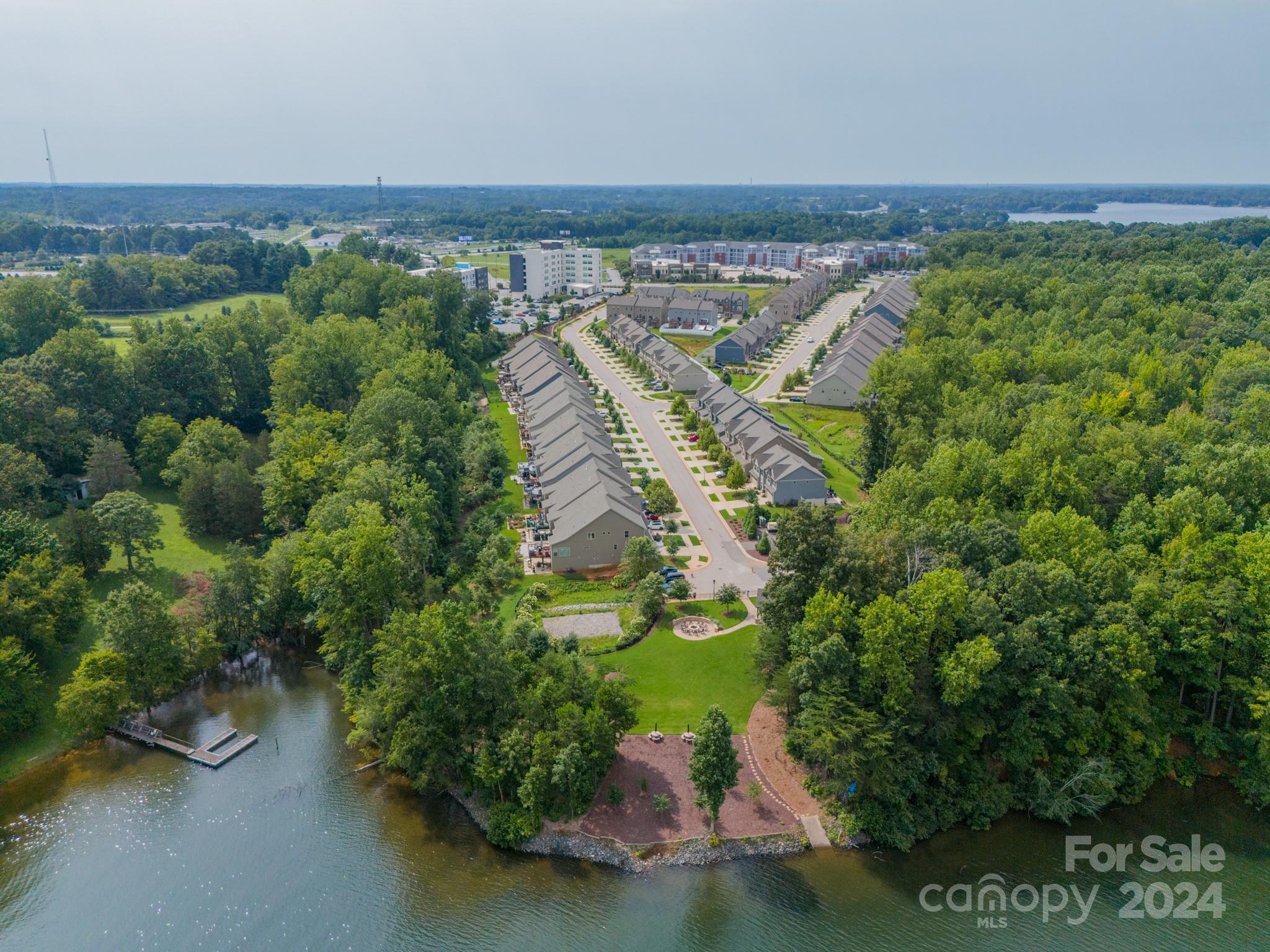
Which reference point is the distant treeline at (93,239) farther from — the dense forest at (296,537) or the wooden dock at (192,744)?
the wooden dock at (192,744)

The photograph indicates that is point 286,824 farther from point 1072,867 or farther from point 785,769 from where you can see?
point 1072,867

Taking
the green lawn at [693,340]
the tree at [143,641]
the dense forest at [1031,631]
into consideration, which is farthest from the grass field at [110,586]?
the green lawn at [693,340]

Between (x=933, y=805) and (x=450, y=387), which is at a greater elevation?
(x=450, y=387)

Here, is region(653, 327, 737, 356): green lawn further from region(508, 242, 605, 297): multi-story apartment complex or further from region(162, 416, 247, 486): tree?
region(162, 416, 247, 486): tree

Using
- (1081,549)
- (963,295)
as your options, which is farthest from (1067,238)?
(1081,549)

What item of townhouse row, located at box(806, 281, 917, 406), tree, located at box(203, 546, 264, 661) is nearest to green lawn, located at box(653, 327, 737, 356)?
townhouse row, located at box(806, 281, 917, 406)

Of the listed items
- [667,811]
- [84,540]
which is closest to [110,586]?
[84,540]

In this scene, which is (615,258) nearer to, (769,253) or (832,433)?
(769,253)
